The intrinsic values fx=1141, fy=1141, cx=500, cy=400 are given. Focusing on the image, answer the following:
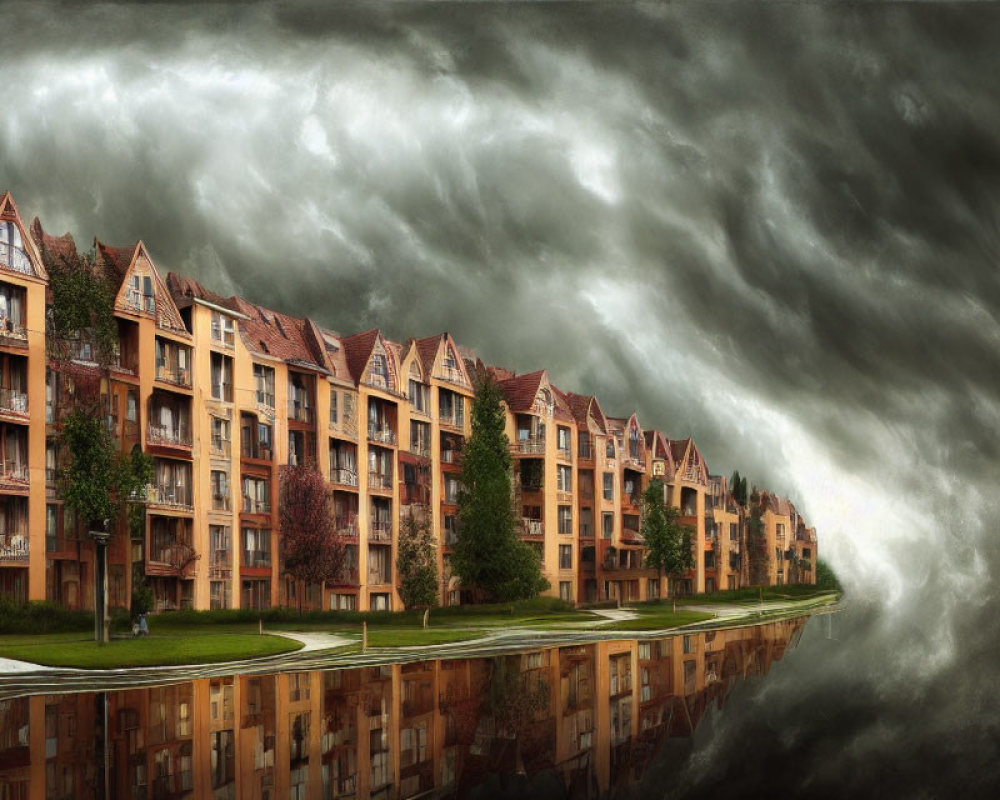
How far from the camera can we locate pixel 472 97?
16688 mm

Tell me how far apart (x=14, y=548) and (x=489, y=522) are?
39.6 ft

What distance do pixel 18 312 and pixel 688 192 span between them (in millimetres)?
9860

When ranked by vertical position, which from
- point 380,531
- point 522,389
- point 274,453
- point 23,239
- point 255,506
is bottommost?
point 380,531

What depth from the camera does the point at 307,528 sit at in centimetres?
2100

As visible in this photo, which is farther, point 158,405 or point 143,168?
point 158,405

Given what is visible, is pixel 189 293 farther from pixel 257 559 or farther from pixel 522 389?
pixel 522 389

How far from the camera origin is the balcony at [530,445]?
1148 inches

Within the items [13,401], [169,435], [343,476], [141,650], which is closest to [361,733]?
[141,650]

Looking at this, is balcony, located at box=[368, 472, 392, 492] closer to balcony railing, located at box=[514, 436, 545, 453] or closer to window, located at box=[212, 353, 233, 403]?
window, located at box=[212, 353, 233, 403]

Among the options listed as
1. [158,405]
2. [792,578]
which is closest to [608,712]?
[158,405]

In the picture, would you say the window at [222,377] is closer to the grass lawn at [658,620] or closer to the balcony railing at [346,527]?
the balcony railing at [346,527]

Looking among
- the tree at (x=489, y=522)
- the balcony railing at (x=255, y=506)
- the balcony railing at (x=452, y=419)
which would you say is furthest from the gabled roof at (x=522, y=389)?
the balcony railing at (x=255, y=506)

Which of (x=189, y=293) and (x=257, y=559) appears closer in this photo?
(x=189, y=293)

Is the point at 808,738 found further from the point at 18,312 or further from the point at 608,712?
the point at 18,312
